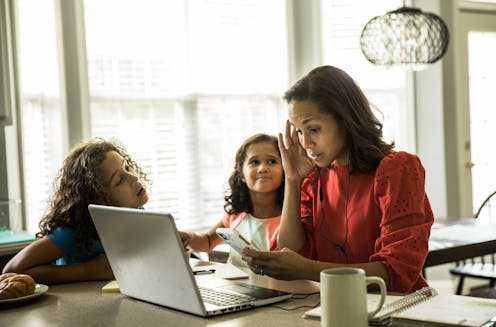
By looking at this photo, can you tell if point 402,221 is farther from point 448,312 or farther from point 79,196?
point 79,196

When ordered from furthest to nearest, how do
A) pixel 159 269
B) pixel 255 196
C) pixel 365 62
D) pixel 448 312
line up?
pixel 365 62 < pixel 255 196 < pixel 159 269 < pixel 448 312

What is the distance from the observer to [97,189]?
6.95 feet

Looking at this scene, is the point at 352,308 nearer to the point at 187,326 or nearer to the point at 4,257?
the point at 187,326

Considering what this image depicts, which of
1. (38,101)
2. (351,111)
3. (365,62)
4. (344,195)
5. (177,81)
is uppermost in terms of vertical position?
(365,62)

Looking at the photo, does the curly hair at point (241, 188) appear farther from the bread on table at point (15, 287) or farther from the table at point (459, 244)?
the bread on table at point (15, 287)

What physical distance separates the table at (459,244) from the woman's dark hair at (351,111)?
4.17 ft

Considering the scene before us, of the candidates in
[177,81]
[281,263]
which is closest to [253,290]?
[281,263]

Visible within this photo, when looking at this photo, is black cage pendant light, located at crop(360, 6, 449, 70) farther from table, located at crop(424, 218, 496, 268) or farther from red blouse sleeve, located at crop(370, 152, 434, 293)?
red blouse sleeve, located at crop(370, 152, 434, 293)

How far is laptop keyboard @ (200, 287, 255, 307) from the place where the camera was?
162 cm

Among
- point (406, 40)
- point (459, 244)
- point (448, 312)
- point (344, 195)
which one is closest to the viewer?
point (448, 312)

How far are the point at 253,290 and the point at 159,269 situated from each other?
28 cm

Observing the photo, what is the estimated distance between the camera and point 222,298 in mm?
1660

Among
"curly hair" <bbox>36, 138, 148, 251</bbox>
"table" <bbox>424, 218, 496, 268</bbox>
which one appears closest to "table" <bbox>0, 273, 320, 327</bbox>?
"curly hair" <bbox>36, 138, 148, 251</bbox>

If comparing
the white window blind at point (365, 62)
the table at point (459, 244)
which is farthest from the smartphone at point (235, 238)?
the white window blind at point (365, 62)
